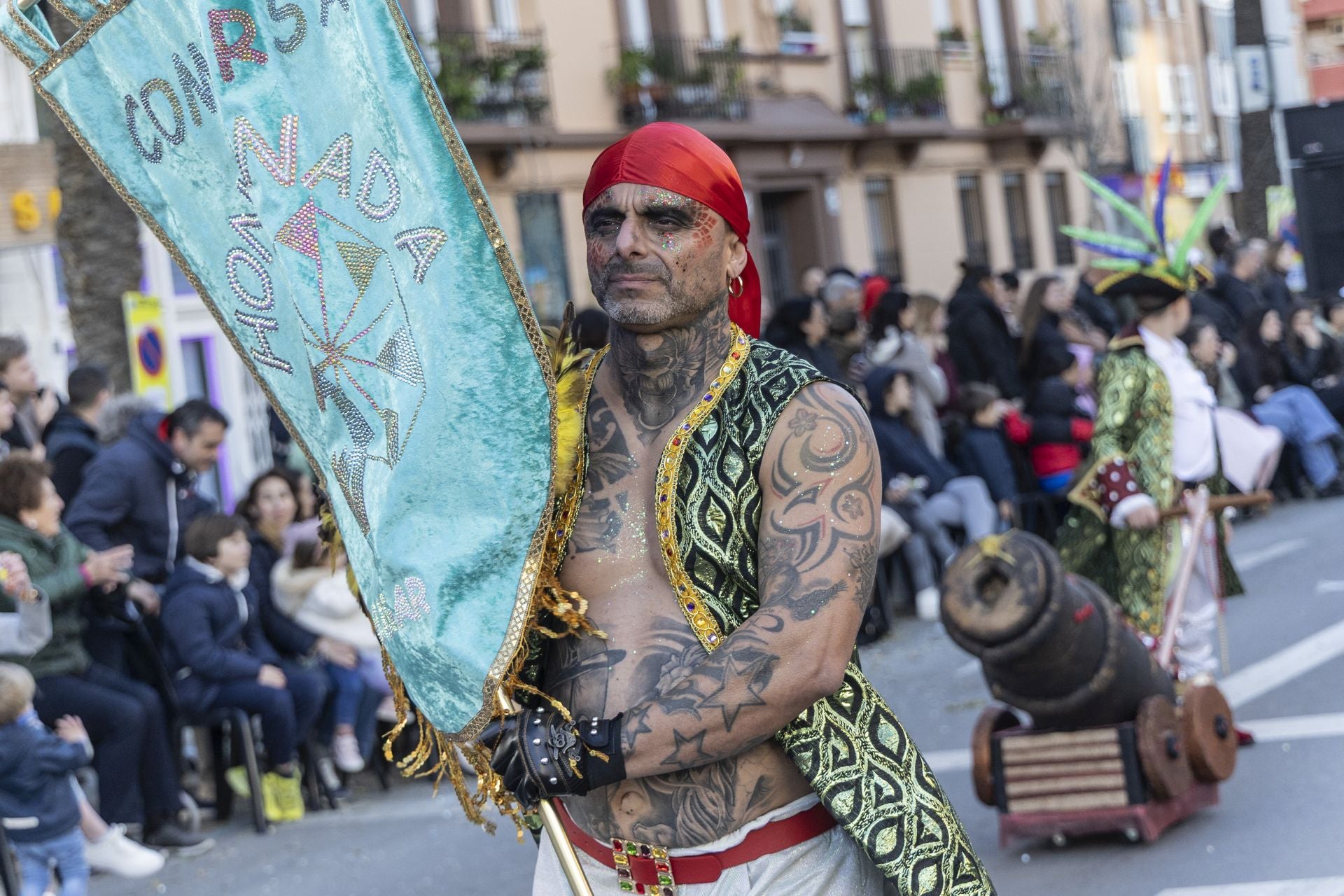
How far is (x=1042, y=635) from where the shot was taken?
6.04 metres

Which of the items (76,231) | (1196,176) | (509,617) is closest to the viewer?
(509,617)

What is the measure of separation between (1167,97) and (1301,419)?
2367cm

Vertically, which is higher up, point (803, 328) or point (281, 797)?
point (803, 328)

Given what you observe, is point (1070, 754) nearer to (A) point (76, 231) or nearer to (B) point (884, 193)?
(A) point (76, 231)

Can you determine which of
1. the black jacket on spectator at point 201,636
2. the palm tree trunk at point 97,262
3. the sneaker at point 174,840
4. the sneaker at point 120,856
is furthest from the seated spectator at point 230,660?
the palm tree trunk at point 97,262

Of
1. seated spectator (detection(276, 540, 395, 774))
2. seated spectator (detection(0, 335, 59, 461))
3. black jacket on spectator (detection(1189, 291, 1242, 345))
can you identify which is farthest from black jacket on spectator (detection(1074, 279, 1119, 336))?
seated spectator (detection(0, 335, 59, 461))

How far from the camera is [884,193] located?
27641 millimetres

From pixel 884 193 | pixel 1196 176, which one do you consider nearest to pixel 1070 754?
pixel 884 193

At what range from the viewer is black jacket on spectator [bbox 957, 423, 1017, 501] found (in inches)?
477

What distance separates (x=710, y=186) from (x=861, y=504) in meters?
0.55

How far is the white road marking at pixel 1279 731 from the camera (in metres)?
7.37

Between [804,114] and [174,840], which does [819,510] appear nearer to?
[174,840]

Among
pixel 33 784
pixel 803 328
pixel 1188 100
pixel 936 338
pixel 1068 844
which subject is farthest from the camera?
pixel 1188 100

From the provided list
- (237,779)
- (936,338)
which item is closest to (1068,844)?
(237,779)
